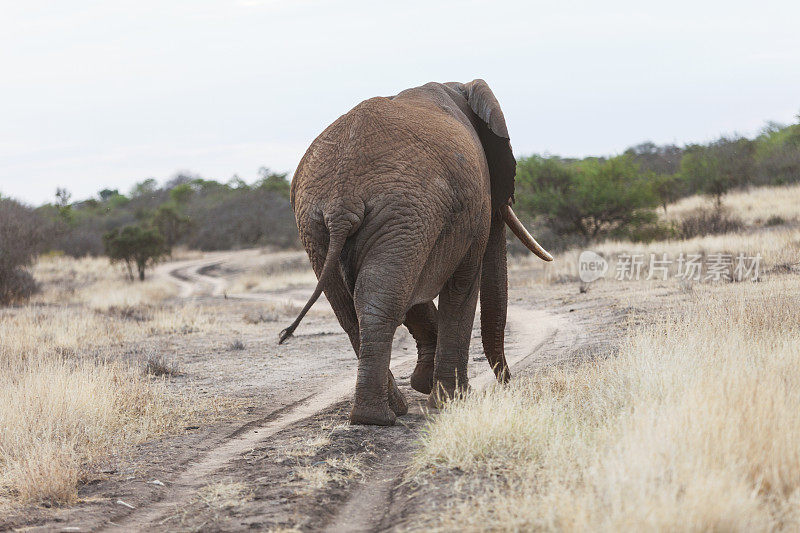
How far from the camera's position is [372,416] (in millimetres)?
5602

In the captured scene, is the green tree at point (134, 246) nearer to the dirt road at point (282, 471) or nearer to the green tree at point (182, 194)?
the dirt road at point (282, 471)

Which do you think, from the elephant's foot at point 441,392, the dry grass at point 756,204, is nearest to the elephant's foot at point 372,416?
the elephant's foot at point 441,392

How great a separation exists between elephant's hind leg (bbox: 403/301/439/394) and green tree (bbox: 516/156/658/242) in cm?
2288

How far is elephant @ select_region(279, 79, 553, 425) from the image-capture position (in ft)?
16.9

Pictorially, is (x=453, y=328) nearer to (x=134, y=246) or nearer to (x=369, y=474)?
(x=369, y=474)

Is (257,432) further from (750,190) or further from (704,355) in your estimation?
(750,190)

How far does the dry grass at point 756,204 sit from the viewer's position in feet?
91.4

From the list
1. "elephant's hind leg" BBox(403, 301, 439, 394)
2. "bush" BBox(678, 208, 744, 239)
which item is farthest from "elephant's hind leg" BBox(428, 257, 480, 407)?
"bush" BBox(678, 208, 744, 239)

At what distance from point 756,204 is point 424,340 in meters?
28.9

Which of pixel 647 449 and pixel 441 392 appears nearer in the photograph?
pixel 647 449

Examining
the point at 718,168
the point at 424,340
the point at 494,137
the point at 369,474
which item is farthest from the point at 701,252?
the point at 718,168

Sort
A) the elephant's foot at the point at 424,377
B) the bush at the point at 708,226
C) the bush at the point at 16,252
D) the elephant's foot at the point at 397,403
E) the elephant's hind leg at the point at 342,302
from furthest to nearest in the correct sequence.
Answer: the bush at the point at 708,226 → the bush at the point at 16,252 → the elephant's foot at the point at 424,377 → the elephant's foot at the point at 397,403 → the elephant's hind leg at the point at 342,302

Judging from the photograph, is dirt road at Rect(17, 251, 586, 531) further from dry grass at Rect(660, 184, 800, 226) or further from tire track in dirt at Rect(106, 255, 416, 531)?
dry grass at Rect(660, 184, 800, 226)

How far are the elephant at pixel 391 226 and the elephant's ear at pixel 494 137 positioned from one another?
0.45 metres
